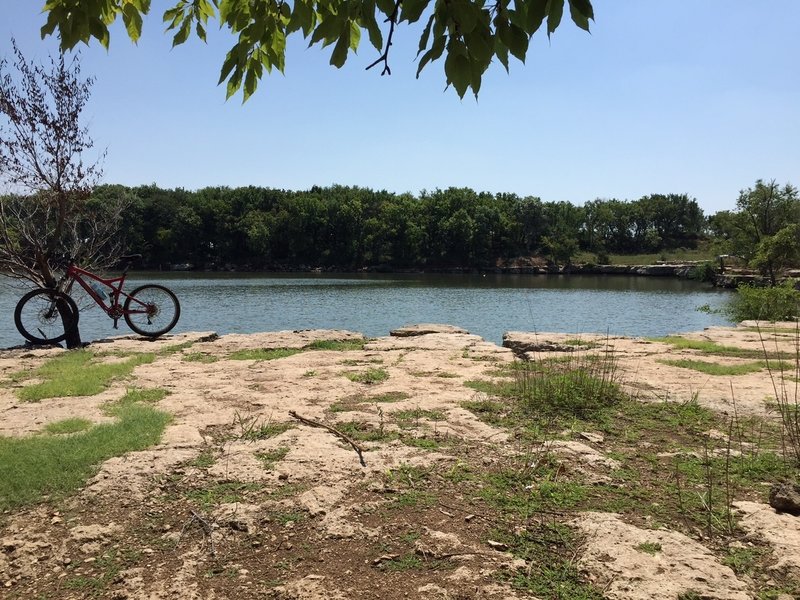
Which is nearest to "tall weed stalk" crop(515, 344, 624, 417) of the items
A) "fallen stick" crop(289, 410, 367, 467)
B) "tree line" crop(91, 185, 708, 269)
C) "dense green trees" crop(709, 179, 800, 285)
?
"fallen stick" crop(289, 410, 367, 467)

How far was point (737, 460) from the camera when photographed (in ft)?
12.2

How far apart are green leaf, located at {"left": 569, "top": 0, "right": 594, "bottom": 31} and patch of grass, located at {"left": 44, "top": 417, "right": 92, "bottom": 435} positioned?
4.31m

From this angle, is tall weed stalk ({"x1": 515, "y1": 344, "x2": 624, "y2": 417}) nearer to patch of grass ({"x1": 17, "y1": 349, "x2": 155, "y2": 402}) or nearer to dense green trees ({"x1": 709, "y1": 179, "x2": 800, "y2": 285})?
patch of grass ({"x1": 17, "y1": 349, "x2": 155, "y2": 402})

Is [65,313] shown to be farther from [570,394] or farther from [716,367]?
[716,367]

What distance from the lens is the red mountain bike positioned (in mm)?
9242

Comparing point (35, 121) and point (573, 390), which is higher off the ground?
point (35, 121)

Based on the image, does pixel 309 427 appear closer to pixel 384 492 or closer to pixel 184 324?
pixel 384 492

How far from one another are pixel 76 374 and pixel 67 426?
2436mm

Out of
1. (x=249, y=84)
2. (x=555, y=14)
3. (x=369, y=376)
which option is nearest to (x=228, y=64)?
(x=249, y=84)

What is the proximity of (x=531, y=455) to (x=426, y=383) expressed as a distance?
2.41 meters

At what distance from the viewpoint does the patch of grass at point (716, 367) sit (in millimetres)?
6793

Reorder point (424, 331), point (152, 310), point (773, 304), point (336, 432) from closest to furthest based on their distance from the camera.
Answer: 1. point (336, 432)
2. point (152, 310)
3. point (424, 331)
4. point (773, 304)

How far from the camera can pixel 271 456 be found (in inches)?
149

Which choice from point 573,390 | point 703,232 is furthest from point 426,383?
point 703,232
